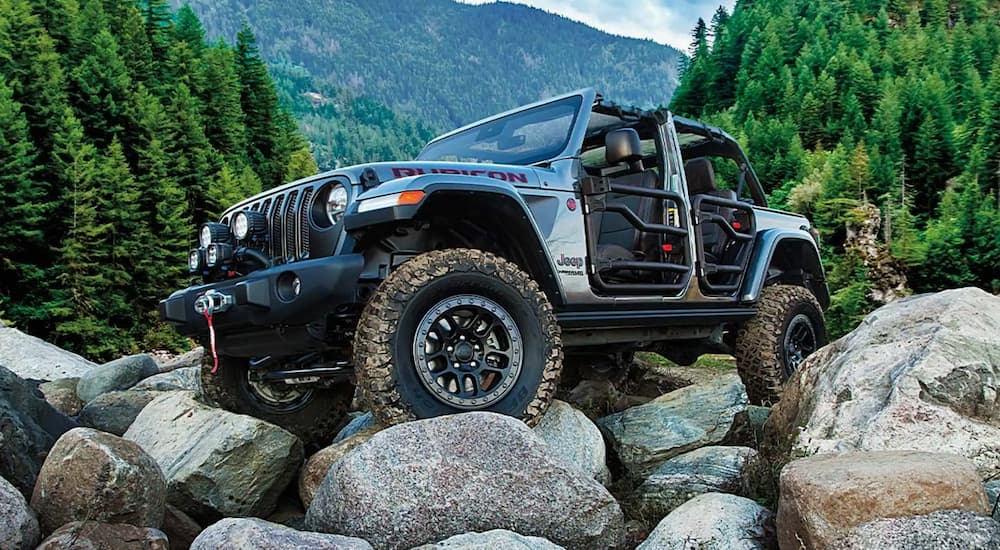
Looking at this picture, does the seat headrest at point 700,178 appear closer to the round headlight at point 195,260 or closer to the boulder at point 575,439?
the boulder at point 575,439

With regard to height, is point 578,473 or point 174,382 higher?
point 578,473

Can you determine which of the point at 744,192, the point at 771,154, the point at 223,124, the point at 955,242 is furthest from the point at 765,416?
the point at 771,154

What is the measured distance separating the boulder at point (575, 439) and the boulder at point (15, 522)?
2.48 metres

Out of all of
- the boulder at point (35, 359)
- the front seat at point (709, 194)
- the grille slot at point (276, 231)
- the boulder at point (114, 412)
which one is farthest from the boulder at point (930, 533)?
the boulder at point (35, 359)

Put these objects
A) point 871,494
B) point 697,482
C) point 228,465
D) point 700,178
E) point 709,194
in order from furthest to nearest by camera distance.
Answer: point 709,194 < point 700,178 < point 228,465 < point 697,482 < point 871,494

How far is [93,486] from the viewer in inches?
137

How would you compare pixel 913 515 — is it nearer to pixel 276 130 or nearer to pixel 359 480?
pixel 359 480

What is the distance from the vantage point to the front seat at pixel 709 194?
645 centimetres

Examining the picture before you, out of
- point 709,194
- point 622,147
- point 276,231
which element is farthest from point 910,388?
point 276,231

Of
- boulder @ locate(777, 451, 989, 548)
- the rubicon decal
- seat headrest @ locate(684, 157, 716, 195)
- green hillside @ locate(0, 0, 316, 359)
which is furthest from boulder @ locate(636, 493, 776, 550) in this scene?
green hillside @ locate(0, 0, 316, 359)

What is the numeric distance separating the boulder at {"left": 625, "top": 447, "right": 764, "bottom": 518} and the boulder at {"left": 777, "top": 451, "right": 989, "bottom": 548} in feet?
3.70

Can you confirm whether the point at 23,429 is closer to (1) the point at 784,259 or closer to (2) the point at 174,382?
(2) the point at 174,382

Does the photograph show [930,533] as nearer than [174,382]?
Yes

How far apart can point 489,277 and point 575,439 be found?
45.4 inches
